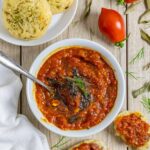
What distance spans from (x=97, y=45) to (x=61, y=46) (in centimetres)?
22

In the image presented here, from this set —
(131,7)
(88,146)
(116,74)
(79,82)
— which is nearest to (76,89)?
(79,82)

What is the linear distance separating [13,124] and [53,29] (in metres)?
0.64

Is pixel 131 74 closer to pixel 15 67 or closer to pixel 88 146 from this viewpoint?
pixel 88 146

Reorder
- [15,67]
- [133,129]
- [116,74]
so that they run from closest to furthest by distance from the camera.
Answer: [15,67] < [116,74] < [133,129]

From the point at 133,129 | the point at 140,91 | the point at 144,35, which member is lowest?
the point at 133,129

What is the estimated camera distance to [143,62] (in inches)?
131

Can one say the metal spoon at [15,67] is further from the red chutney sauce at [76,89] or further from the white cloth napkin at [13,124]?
the white cloth napkin at [13,124]

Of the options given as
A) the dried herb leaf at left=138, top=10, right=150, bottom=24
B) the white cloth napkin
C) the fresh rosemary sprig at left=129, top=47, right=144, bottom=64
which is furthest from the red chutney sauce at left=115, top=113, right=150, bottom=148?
the dried herb leaf at left=138, top=10, right=150, bottom=24

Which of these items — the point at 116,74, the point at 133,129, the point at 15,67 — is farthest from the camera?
the point at 133,129

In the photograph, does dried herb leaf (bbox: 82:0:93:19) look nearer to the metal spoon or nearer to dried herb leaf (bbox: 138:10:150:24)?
dried herb leaf (bbox: 138:10:150:24)

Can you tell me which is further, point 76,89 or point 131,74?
point 131,74

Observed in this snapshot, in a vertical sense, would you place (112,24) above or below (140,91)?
above

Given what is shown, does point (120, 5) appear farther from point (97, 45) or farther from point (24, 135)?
point (24, 135)

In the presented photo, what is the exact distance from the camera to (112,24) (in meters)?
3.20
